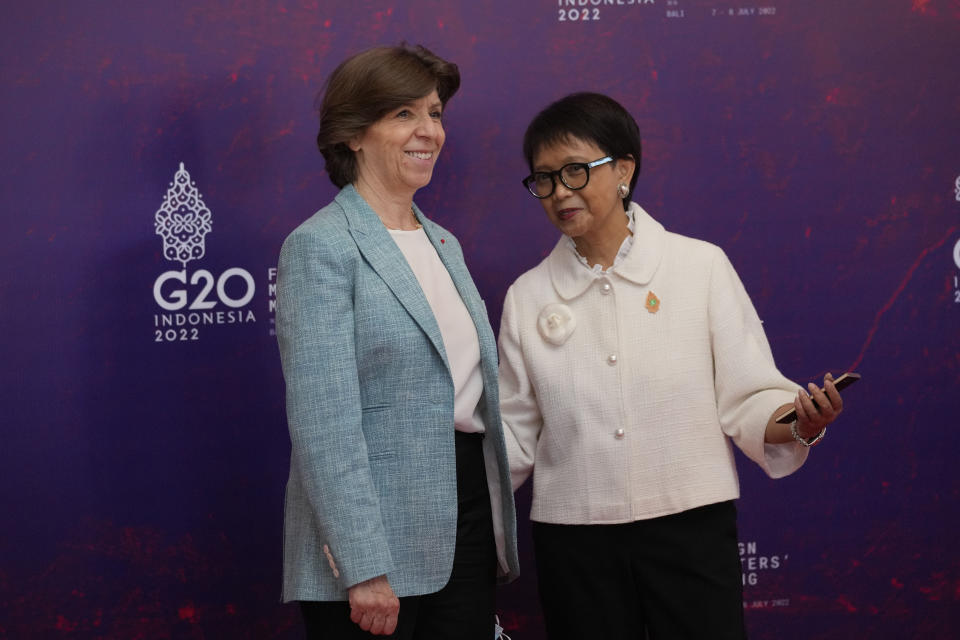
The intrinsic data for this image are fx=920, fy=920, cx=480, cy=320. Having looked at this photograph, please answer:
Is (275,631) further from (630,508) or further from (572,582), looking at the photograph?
(630,508)

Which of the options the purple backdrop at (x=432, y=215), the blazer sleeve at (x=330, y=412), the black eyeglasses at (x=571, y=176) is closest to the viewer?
the blazer sleeve at (x=330, y=412)

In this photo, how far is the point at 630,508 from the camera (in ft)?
6.30

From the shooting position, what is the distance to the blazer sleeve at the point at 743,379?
1927mm

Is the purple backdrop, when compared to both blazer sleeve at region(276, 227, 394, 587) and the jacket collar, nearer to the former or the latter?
the jacket collar

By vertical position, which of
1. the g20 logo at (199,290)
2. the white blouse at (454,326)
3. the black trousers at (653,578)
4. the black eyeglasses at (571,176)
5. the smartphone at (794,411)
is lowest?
the black trousers at (653,578)

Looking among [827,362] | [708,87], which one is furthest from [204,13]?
[827,362]

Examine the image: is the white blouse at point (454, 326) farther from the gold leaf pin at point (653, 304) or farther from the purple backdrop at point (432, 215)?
the purple backdrop at point (432, 215)

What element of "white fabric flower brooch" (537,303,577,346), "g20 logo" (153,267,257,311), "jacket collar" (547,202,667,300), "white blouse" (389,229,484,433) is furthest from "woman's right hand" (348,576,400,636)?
"g20 logo" (153,267,257,311)

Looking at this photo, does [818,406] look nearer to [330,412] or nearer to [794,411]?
[794,411]

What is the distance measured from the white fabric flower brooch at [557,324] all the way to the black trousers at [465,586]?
30cm

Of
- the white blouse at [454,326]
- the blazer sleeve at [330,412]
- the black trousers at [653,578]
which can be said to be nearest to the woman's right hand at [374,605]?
the blazer sleeve at [330,412]

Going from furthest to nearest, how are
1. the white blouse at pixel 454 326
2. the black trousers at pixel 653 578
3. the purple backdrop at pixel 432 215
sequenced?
the purple backdrop at pixel 432 215 → the black trousers at pixel 653 578 → the white blouse at pixel 454 326

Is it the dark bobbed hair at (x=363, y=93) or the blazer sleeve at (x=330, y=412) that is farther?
the dark bobbed hair at (x=363, y=93)

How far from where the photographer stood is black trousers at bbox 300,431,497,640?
173 centimetres
